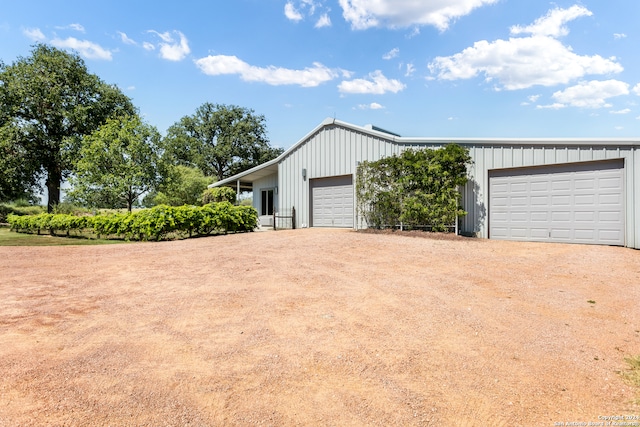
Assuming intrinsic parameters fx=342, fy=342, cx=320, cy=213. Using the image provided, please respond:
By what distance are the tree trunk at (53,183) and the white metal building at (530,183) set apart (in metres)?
23.8

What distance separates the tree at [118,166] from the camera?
19.5 metres

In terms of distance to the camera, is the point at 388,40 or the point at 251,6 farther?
the point at 388,40

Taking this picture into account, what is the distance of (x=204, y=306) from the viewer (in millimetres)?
4488

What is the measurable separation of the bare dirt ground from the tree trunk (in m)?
25.4

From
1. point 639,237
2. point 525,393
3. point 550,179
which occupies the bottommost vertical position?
point 525,393

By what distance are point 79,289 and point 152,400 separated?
13.4 feet

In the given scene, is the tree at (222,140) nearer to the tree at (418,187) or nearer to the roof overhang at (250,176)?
the roof overhang at (250,176)

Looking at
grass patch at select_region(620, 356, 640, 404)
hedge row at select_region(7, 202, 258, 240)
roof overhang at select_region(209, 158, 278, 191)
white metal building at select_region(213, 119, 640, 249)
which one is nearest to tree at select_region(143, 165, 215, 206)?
roof overhang at select_region(209, 158, 278, 191)

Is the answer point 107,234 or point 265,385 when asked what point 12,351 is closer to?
point 265,385

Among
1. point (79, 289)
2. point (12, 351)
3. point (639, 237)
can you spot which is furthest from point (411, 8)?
point (12, 351)

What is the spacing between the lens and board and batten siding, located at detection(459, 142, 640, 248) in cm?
871

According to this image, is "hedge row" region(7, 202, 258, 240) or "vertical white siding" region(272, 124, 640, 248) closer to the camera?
"vertical white siding" region(272, 124, 640, 248)

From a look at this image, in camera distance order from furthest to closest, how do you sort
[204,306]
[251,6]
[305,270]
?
[251,6] → [305,270] → [204,306]

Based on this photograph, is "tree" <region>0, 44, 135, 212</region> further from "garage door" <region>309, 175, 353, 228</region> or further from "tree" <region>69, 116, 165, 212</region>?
"garage door" <region>309, 175, 353, 228</region>
